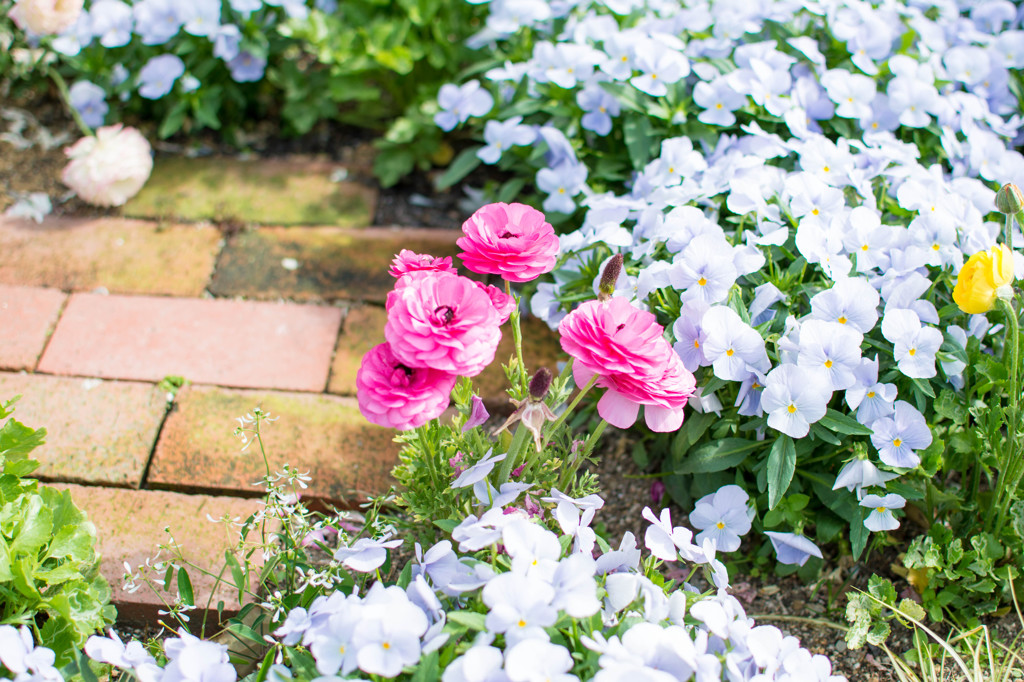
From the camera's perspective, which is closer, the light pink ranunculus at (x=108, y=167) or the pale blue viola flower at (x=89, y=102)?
the light pink ranunculus at (x=108, y=167)

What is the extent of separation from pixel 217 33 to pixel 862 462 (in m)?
1.91

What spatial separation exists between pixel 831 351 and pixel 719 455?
0.90 ft

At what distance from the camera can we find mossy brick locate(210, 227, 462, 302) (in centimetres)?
192

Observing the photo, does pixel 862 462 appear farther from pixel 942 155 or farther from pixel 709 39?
pixel 709 39

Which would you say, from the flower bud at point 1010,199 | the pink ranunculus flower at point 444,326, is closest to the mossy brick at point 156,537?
the pink ranunculus flower at point 444,326

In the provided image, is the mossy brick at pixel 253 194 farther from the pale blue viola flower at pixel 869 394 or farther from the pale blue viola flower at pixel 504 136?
the pale blue viola flower at pixel 869 394

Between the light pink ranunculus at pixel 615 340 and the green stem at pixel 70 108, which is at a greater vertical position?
the light pink ranunculus at pixel 615 340

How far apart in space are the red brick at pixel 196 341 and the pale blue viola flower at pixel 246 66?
2.43ft

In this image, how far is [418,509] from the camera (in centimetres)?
124

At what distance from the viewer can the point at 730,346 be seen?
126 centimetres

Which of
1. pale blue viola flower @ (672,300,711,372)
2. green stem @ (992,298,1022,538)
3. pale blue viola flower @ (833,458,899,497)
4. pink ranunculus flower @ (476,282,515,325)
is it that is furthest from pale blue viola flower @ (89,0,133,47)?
green stem @ (992,298,1022,538)

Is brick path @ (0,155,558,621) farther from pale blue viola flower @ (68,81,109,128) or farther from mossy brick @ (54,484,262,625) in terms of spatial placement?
pale blue viola flower @ (68,81,109,128)

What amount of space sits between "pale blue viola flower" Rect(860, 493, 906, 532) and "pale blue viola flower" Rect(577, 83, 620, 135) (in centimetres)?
98

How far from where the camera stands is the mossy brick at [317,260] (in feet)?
6.28
